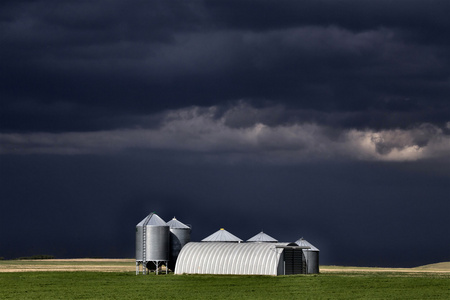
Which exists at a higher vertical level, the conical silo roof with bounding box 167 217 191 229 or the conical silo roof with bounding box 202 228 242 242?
the conical silo roof with bounding box 167 217 191 229

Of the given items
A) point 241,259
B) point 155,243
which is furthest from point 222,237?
point 241,259

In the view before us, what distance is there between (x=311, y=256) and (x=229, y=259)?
1736 cm

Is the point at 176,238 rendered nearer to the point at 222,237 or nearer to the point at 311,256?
the point at 222,237

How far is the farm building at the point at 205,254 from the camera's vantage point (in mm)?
75688

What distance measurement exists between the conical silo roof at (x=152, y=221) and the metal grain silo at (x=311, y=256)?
1875cm

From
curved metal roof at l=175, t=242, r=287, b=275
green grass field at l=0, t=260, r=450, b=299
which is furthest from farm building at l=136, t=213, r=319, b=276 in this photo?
green grass field at l=0, t=260, r=450, b=299

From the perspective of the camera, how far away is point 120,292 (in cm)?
5553

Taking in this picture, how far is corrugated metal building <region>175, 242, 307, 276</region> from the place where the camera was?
247 feet

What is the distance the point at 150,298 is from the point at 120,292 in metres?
5.71

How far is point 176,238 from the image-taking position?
8481 cm

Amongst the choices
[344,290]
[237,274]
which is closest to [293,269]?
[237,274]

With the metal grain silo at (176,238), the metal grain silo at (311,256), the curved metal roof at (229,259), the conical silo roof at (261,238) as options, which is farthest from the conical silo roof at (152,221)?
the metal grain silo at (311,256)

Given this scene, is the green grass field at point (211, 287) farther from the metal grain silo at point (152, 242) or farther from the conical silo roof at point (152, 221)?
the conical silo roof at point (152, 221)

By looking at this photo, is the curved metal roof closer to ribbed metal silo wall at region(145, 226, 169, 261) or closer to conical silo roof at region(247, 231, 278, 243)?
ribbed metal silo wall at region(145, 226, 169, 261)
